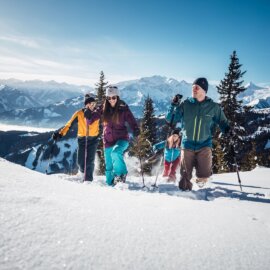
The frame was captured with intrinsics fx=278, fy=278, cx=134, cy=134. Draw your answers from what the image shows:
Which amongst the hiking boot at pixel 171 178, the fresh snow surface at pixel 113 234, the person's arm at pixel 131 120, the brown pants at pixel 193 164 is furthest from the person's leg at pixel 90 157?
the fresh snow surface at pixel 113 234

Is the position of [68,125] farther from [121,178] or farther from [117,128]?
[121,178]

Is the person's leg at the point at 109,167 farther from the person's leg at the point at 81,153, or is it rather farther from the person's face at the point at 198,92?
the person's face at the point at 198,92

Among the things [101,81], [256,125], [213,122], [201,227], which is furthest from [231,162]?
[256,125]

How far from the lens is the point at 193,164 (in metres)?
6.31

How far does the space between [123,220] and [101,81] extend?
107 ft

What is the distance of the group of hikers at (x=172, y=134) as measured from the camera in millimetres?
5982

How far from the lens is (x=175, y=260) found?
1.63 metres

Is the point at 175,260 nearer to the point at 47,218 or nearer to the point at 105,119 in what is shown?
the point at 47,218

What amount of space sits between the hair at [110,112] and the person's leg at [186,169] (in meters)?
1.99

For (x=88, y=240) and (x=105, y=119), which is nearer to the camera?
(x=88, y=240)

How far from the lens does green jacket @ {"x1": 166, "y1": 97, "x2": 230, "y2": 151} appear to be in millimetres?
5941

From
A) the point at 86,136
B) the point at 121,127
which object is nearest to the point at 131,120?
the point at 121,127

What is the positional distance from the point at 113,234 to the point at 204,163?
470 cm

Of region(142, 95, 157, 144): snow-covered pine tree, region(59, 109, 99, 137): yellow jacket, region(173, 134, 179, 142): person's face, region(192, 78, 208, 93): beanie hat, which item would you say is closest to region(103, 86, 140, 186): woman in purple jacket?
region(59, 109, 99, 137): yellow jacket
